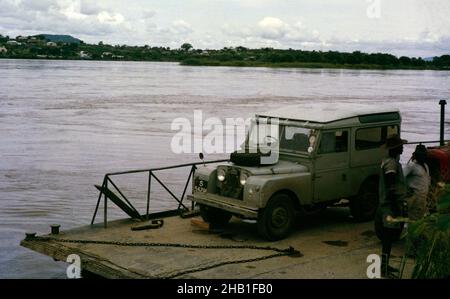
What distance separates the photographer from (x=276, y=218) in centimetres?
937

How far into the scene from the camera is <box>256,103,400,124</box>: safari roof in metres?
10.1

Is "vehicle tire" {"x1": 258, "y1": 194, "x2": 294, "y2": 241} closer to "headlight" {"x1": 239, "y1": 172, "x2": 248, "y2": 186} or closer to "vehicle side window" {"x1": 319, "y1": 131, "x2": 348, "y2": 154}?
"headlight" {"x1": 239, "y1": 172, "x2": 248, "y2": 186}

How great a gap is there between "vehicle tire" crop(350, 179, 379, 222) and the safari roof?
1130 millimetres

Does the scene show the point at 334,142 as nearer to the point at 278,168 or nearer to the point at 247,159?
the point at 278,168

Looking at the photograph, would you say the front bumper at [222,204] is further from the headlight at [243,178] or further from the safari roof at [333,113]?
the safari roof at [333,113]

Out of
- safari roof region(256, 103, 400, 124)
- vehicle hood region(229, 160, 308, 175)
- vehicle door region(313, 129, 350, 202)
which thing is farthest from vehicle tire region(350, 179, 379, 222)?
vehicle hood region(229, 160, 308, 175)

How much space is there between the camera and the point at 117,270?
788cm

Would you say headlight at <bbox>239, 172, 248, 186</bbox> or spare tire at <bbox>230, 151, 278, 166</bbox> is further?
spare tire at <bbox>230, 151, 278, 166</bbox>

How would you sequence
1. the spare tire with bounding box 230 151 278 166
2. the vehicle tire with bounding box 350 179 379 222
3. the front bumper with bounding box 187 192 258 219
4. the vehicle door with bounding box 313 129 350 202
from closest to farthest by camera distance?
the front bumper with bounding box 187 192 258 219 < the spare tire with bounding box 230 151 278 166 < the vehicle door with bounding box 313 129 350 202 < the vehicle tire with bounding box 350 179 379 222

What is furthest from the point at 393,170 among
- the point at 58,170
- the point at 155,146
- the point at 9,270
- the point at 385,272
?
the point at 155,146

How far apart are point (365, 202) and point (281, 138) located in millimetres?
1850

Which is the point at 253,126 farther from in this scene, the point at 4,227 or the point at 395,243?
the point at 4,227

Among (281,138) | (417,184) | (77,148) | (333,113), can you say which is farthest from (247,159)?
→ (77,148)

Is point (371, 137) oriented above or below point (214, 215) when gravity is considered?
above
